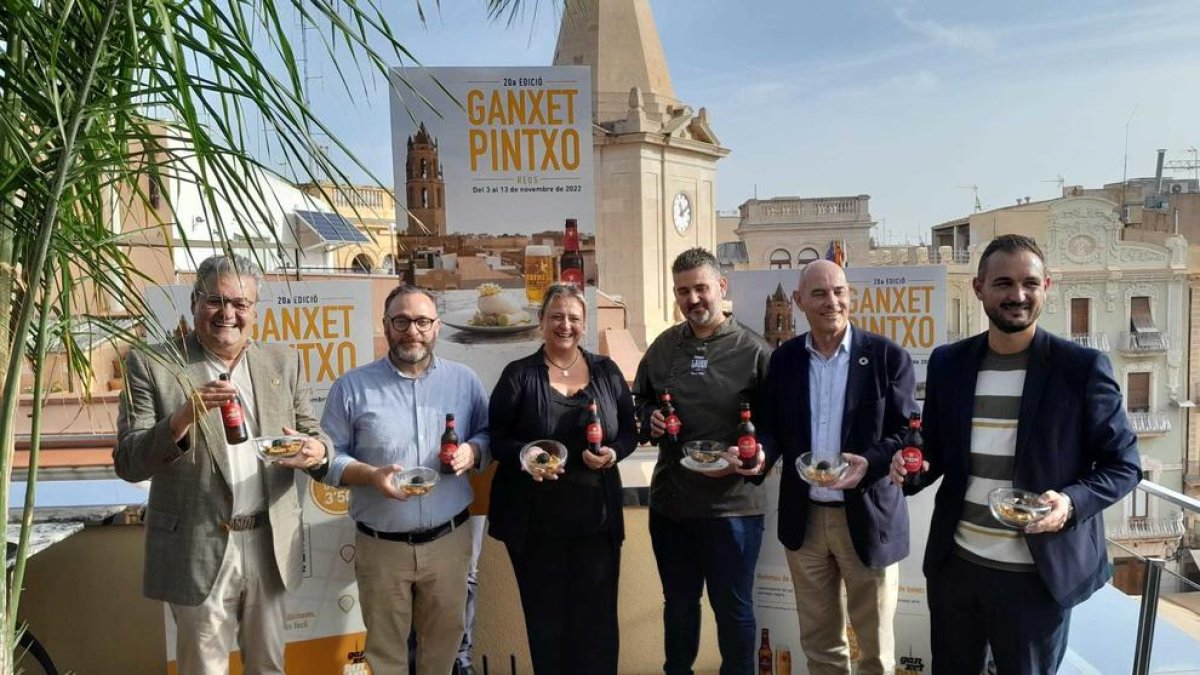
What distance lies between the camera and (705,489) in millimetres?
3100

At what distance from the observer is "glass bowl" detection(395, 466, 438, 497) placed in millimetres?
2846

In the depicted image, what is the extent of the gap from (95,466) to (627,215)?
54.1ft

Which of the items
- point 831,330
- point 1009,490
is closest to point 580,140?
point 831,330

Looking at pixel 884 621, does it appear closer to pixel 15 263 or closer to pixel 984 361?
pixel 984 361

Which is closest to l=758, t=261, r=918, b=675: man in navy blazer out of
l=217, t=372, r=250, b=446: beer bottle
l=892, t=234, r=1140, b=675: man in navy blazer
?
l=892, t=234, r=1140, b=675: man in navy blazer

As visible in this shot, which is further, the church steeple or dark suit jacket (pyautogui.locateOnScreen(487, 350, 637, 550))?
the church steeple

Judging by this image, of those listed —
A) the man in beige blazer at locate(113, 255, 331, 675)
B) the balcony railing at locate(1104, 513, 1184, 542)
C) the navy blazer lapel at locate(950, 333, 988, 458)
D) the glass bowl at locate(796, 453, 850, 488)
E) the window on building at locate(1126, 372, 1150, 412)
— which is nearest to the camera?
the navy blazer lapel at locate(950, 333, 988, 458)

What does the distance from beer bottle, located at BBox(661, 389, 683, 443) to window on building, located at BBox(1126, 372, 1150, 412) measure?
3441cm

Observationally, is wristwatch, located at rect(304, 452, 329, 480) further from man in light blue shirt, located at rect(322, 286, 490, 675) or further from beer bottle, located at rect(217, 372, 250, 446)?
beer bottle, located at rect(217, 372, 250, 446)

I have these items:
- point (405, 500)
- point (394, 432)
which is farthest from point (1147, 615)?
point (394, 432)

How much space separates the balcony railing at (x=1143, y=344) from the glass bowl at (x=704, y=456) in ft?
111

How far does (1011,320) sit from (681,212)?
60.4ft

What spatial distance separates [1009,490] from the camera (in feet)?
7.82

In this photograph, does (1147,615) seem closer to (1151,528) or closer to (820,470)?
(1151,528)
